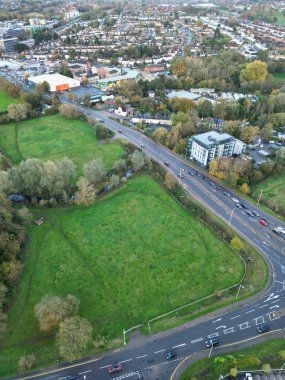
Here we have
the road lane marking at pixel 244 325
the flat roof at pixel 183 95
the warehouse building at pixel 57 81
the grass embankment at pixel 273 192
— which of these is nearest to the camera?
the road lane marking at pixel 244 325

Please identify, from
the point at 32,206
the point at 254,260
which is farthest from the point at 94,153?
the point at 254,260

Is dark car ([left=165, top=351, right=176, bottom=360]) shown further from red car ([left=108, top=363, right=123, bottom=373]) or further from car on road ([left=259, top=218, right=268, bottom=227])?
car on road ([left=259, top=218, right=268, bottom=227])

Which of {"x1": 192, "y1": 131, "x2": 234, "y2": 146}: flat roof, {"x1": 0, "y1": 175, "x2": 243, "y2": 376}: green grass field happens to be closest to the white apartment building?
{"x1": 192, "y1": 131, "x2": 234, "y2": 146}: flat roof

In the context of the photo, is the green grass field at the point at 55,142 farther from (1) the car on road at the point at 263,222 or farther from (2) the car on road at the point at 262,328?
(2) the car on road at the point at 262,328

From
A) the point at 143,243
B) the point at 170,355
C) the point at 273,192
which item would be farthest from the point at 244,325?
the point at 273,192

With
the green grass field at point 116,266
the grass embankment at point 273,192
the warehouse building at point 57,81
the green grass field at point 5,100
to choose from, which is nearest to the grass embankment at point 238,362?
the green grass field at point 116,266

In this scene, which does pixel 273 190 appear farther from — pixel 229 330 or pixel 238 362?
pixel 238 362
